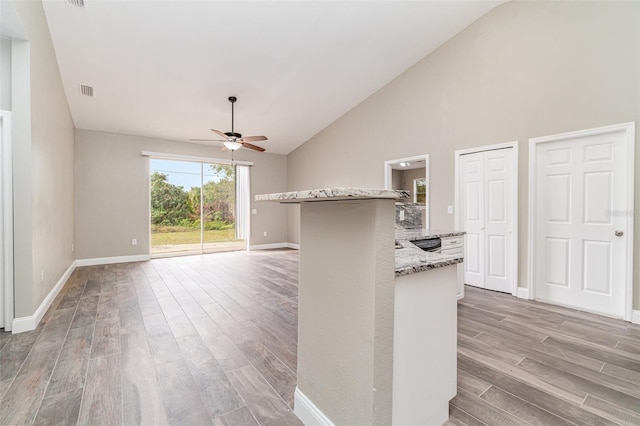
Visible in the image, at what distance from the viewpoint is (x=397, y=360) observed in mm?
1194

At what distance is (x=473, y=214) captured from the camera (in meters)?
4.18

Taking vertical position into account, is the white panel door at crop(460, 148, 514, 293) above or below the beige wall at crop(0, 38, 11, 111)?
below

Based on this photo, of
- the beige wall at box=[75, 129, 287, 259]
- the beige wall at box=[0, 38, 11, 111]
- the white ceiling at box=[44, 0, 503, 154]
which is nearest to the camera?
the beige wall at box=[0, 38, 11, 111]

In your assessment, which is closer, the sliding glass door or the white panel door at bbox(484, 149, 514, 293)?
the white panel door at bbox(484, 149, 514, 293)

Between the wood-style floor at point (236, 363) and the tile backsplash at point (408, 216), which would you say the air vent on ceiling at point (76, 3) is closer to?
the wood-style floor at point (236, 363)

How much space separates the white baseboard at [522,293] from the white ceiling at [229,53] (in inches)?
149

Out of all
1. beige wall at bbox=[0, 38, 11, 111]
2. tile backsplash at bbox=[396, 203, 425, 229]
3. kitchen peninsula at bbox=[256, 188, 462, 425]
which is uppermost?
beige wall at bbox=[0, 38, 11, 111]

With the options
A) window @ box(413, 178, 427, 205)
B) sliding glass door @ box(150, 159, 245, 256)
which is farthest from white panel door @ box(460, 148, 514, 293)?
sliding glass door @ box(150, 159, 245, 256)

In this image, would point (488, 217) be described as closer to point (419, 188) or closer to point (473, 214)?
point (473, 214)

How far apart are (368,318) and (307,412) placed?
739mm

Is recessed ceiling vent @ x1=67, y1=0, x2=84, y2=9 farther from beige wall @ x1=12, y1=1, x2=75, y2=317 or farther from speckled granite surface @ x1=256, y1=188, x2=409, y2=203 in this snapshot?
speckled granite surface @ x1=256, y1=188, x2=409, y2=203

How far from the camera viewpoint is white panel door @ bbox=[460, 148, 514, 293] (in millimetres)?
3812

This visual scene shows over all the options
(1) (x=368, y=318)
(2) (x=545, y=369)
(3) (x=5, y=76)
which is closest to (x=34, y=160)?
(3) (x=5, y=76)

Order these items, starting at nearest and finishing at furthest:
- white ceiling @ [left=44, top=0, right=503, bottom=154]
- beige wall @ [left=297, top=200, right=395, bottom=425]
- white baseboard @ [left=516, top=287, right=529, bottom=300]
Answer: beige wall @ [left=297, top=200, right=395, bottom=425]
white ceiling @ [left=44, top=0, right=503, bottom=154]
white baseboard @ [left=516, top=287, right=529, bottom=300]
